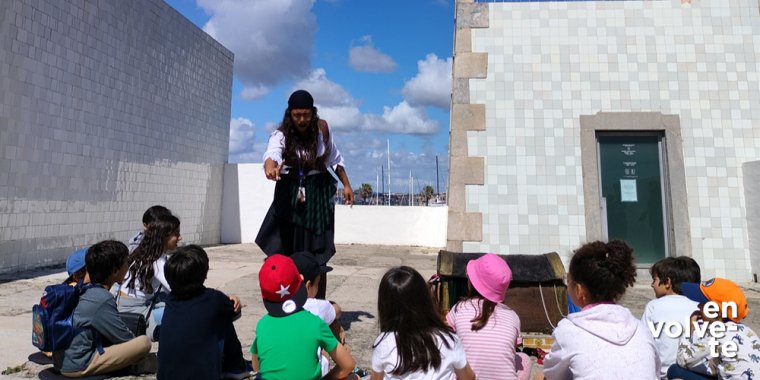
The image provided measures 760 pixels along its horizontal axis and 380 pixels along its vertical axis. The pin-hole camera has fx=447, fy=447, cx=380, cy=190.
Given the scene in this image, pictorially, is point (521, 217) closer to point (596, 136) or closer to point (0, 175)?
point (596, 136)

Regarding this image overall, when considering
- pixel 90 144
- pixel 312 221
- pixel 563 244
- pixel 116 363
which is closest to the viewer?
pixel 116 363

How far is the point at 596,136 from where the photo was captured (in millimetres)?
5793

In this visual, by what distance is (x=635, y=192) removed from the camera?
574 centimetres

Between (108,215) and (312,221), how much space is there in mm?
7021

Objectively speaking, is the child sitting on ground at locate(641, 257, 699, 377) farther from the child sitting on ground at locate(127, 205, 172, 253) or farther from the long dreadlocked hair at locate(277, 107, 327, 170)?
the child sitting on ground at locate(127, 205, 172, 253)

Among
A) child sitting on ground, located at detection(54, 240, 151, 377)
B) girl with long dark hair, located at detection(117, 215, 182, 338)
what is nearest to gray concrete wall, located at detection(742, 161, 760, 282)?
girl with long dark hair, located at detection(117, 215, 182, 338)

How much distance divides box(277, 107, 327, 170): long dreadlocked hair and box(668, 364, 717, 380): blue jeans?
8.27 ft

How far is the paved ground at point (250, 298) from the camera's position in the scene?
3048mm

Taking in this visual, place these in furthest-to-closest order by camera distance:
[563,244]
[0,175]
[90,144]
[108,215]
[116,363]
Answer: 1. [108,215]
2. [90,144]
3. [0,175]
4. [563,244]
5. [116,363]

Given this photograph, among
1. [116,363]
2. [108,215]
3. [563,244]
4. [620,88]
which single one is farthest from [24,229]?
[620,88]

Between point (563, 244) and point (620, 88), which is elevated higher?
point (620, 88)

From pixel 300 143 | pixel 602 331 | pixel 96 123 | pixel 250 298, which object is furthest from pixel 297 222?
pixel 96 123

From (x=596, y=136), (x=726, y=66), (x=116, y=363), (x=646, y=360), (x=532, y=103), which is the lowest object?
(x=116, y=363)

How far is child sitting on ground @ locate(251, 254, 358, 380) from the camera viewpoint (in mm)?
1937
